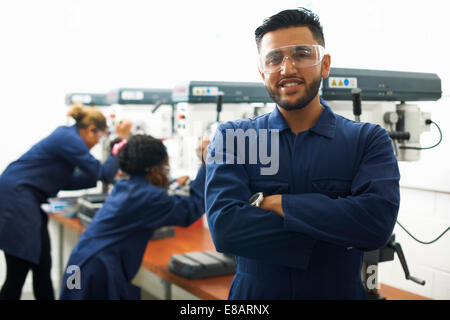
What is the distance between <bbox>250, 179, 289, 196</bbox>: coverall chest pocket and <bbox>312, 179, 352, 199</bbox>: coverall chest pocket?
0.29ft

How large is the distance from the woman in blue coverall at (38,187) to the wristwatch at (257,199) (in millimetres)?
2092

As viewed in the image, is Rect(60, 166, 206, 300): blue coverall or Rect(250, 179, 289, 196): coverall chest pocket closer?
Rect(250, 179, 289, 196): coverall chest pocket

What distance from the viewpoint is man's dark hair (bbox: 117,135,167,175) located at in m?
2.40

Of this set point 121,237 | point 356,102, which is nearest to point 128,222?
point 121,237

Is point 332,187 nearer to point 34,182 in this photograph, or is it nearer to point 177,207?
point 177,207

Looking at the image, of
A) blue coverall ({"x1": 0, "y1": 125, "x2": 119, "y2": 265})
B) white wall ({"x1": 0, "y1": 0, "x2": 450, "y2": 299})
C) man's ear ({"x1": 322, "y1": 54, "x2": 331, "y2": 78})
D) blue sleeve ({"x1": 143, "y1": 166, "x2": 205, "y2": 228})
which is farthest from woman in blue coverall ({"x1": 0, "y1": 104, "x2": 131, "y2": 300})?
man's ear ({"x1": 322, "y1": 54, "x2": 331, "y2": 78})

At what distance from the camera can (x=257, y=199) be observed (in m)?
1.37

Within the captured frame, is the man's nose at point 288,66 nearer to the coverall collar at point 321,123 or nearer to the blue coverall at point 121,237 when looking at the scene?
the coverall collar at point 321,123

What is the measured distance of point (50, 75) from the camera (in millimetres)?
4738

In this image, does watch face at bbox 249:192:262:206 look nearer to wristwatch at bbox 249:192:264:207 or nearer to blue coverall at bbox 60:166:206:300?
wristwatch at bbox 249:192:264:207

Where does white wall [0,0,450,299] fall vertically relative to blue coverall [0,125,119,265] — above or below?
above

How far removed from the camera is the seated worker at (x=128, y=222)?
227cm
